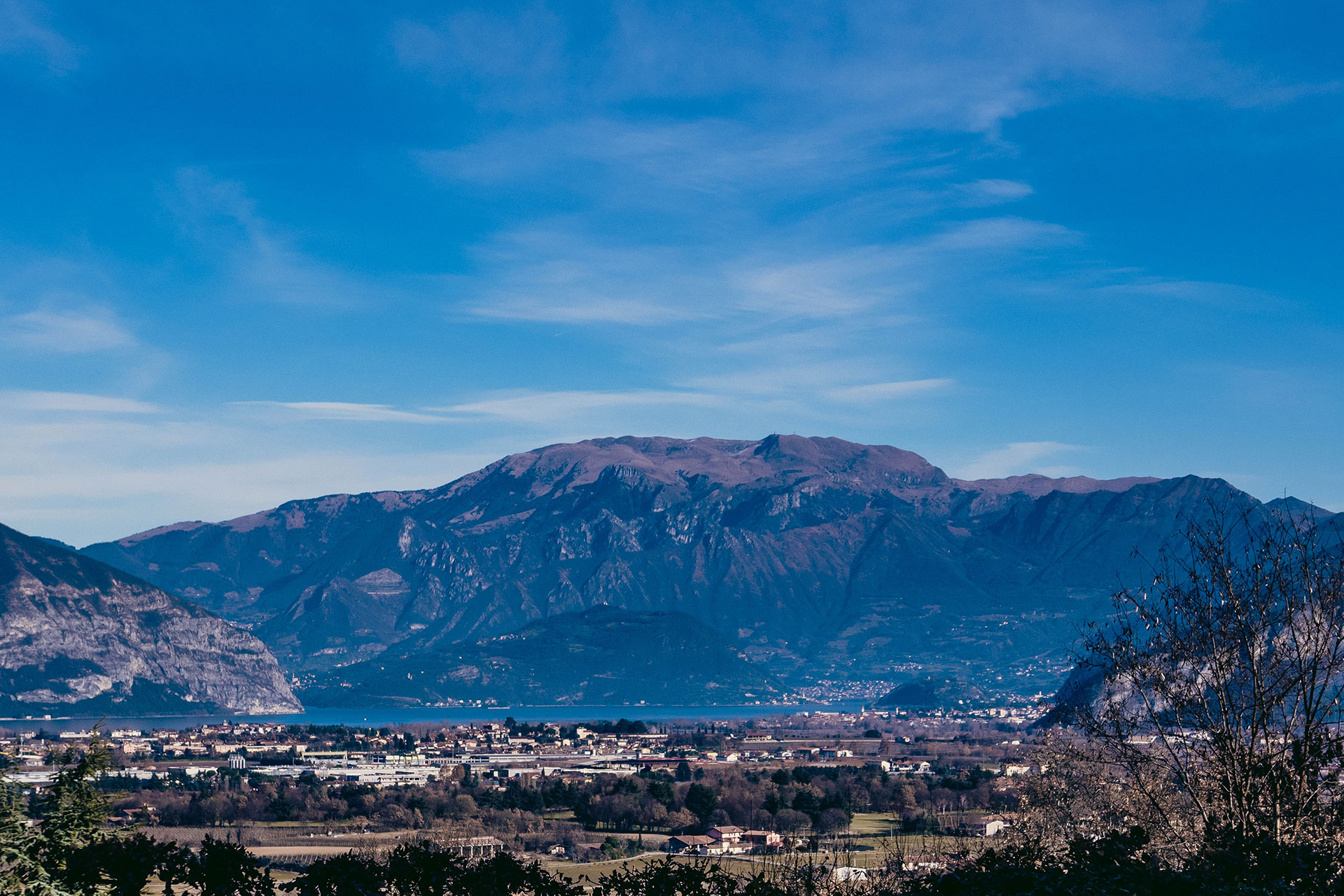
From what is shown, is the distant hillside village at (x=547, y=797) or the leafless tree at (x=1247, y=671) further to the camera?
the distant hillside village at (x=547, y=797)

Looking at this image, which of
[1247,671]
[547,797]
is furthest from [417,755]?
[1247,671]

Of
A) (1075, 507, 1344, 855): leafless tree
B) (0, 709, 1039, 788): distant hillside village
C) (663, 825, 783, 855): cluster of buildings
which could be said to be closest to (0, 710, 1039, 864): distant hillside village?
(663, 825, 783, 855): cluster of buildings

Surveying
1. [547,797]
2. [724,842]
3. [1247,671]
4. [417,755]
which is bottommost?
[417,755]

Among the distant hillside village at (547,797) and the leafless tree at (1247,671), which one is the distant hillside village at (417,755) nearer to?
the distant hillside village at (547,797)

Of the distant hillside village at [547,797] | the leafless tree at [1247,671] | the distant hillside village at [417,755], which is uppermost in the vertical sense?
the leafless tree at [1247,671]

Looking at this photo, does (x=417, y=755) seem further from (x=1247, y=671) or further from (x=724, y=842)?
(x=1247, y=671)

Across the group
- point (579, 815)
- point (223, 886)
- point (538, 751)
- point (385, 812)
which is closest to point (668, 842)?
point (579, 815)

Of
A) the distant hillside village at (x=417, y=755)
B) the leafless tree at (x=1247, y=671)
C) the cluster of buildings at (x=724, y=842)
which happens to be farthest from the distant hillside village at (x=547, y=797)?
the leafless tree at (x=1247, y=671)

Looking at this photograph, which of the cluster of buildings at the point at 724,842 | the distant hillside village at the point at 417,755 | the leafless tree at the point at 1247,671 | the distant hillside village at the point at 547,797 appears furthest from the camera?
the distant hillside village at the point at 417,755

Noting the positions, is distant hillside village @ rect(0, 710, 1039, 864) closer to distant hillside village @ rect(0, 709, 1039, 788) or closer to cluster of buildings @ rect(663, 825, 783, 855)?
cluster of buildings @ rect(663, 825, 783, 855)

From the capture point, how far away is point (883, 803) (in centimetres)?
10300

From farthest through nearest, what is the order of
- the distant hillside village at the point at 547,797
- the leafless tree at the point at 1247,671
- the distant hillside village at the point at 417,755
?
the distant hillside village at the point at 417,755, the distant hillside village at the point at 547,797, the leafless tree at the point at 1247,671

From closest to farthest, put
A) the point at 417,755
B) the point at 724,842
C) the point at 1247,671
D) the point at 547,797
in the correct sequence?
1. the point at 1247,671
2. the point at 724,842
3. the point at 547,797
4. the point at 417,755

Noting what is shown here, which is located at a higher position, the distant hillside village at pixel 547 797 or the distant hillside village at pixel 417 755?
the distant hillside village at pixel 547 797
